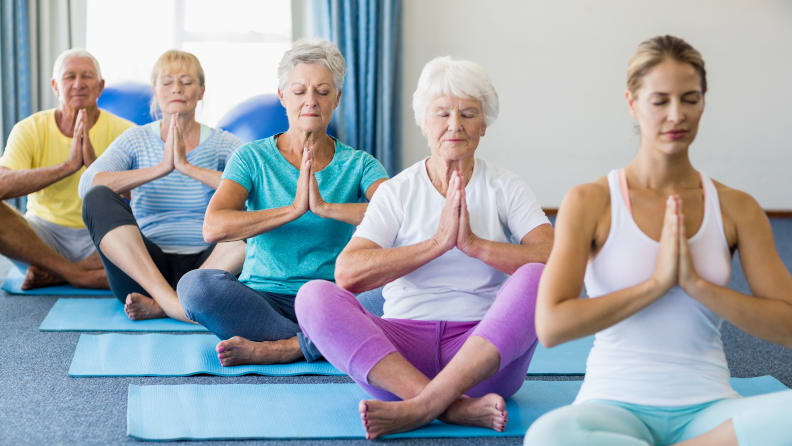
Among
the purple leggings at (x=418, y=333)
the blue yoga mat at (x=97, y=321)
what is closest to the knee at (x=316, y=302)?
the purple leggings at (x=418, y=333)

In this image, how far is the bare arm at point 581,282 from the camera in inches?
60.4

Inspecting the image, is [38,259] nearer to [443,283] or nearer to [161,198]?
[161,198]

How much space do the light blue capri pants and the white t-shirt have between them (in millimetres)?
591

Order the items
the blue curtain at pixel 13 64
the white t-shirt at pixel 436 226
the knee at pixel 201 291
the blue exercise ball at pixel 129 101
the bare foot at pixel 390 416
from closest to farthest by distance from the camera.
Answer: the bare foot at pixel 390 416
the white t-shirt at pixel 436 226
the knee at pixel 201 291
the blue exercise ball at pixel 129 101
the blue curtain at pixel 13 64

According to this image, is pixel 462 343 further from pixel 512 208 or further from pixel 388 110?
pixel 388 110

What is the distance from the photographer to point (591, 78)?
6305 millimetres

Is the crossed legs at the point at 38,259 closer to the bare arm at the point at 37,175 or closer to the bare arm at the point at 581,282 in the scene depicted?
the bare arm at the point at 37,175

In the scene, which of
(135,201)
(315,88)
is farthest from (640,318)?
(135,201)

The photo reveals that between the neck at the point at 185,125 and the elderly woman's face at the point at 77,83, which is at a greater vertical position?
the elderly woman's face at the point at 77,83

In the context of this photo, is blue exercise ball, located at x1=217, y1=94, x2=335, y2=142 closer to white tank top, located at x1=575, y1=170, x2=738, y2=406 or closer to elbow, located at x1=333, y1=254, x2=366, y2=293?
elbow, located at x1=333, y1=254, x2=366, y2=293

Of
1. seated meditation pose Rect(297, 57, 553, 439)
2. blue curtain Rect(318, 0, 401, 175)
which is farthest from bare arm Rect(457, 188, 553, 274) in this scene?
blue curtain Rect(318, 0, 401, 175)

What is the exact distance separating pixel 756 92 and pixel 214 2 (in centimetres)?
395

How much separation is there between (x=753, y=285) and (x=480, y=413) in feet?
2.21

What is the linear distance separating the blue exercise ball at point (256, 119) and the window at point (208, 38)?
3.19 ft
